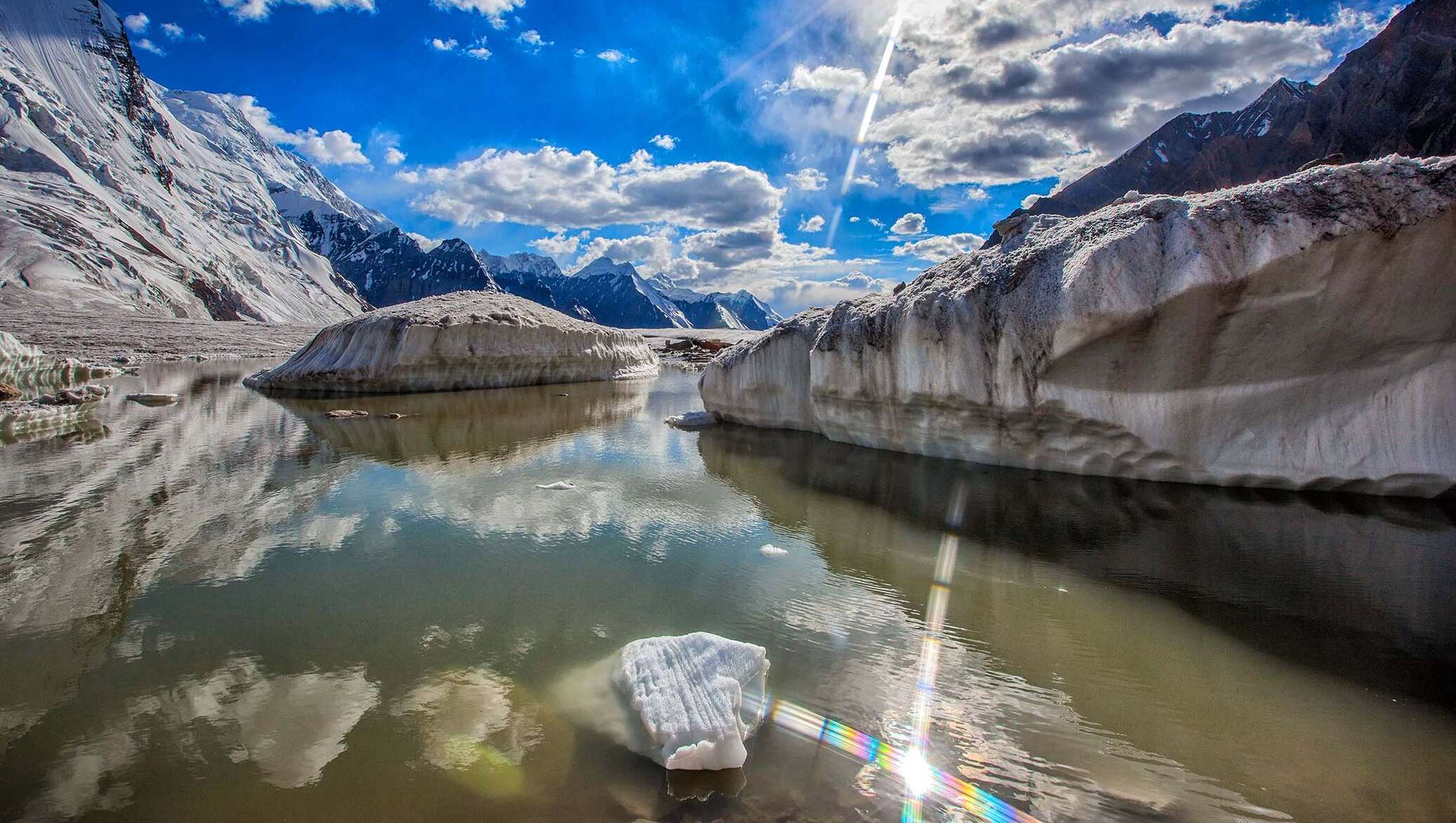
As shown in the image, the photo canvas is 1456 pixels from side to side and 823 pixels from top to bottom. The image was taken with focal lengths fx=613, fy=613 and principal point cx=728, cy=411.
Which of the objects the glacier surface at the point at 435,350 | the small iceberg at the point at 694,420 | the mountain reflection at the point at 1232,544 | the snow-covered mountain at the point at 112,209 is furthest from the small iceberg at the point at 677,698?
the snow-covered mountain at the point at 112,209

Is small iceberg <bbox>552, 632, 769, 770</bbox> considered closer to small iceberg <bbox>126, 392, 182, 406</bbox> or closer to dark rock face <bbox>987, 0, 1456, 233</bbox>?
small iceberg <bbox>126, 392, 182, 406</bbox>

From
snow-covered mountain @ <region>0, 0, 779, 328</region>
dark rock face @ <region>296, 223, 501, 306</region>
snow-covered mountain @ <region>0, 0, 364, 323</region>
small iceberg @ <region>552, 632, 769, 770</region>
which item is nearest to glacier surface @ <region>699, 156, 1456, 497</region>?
small iceberg @ <region>552, 632, 769, 770</region>

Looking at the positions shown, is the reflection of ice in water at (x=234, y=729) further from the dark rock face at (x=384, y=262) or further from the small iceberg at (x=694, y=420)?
the dark rock face at (x=384, y=262)

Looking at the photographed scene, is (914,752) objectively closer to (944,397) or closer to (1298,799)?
(1298,799)

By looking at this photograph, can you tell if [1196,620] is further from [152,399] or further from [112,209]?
[112,209]

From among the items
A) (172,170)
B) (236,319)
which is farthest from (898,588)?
(172,170)

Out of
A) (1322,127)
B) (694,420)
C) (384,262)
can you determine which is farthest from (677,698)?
(384,262)
